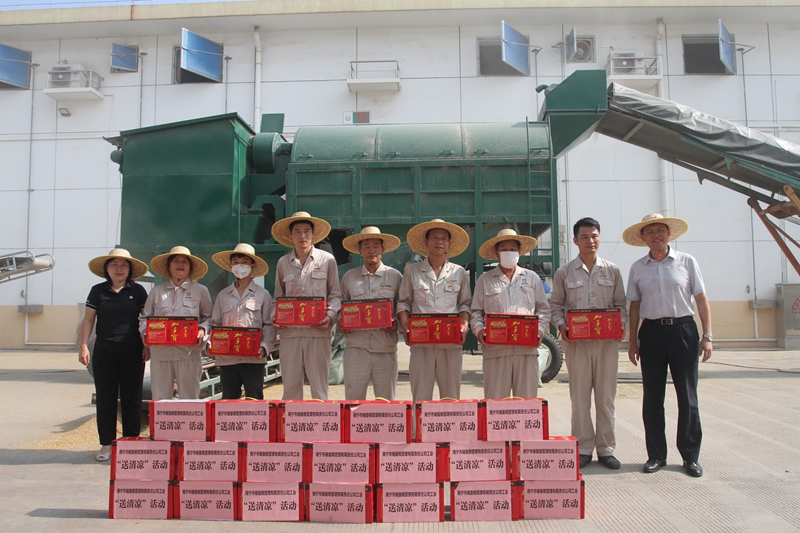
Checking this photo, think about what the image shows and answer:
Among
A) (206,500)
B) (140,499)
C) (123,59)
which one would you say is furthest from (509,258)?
(123,59)

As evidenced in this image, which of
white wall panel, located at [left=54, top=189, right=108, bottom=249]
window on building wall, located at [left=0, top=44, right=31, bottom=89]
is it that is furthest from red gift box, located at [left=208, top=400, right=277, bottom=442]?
window on building wall, located at [left=0, top=44, right=31, bottom=89]

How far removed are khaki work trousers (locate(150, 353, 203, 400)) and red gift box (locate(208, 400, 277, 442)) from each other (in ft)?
4.08

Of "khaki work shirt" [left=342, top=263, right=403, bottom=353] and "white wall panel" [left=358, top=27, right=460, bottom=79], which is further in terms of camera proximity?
"white wall panel" [left=358, top=27, right=460, bottom=79]

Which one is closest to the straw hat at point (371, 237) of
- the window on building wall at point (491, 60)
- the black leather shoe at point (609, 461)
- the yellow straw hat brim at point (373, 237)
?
the yellow straw hat brim at point (373, 237)

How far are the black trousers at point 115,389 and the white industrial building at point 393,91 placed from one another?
475 inches

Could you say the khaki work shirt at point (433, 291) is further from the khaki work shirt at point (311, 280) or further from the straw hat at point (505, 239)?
the khaki work shirt at point (311, 280)

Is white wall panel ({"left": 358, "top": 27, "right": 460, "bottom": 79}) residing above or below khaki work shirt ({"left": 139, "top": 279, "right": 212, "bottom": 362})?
above

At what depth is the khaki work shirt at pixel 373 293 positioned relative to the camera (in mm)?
4418

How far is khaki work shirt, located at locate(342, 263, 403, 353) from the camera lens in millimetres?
4418

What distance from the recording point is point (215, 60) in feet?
52.0

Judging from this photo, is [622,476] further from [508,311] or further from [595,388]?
[508,311]

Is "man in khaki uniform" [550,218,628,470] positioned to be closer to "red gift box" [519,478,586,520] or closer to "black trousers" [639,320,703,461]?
"black trousers" [639,320,703,461]

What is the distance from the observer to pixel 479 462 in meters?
3.29

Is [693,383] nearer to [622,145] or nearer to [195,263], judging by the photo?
[195,263]
